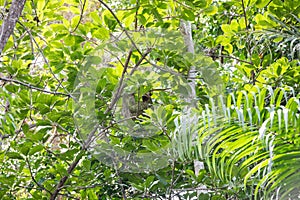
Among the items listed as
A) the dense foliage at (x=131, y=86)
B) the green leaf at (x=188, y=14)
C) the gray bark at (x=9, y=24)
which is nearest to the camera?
the gray bark at (x=9, y=24)

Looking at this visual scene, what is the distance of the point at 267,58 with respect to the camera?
74.2 inches

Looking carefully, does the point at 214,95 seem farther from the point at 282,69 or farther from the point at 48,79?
the point at 48,79

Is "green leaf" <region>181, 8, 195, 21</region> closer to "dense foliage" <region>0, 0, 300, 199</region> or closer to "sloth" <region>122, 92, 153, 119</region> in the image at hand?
"dense foliage" <region>0, 0, 300, 199</region>

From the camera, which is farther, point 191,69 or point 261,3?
point 261,3

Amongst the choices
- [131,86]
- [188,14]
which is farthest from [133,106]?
[188,14]

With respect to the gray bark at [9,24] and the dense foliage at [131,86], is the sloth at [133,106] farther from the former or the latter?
the gray bark at [9,24]

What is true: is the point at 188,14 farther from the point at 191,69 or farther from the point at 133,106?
the point at 133,106

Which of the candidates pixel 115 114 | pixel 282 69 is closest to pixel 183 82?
pixel 115 114

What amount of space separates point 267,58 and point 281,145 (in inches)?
33.9

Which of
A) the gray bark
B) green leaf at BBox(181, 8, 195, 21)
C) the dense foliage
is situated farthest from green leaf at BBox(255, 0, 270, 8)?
the gray bark

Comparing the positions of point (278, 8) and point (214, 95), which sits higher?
point (278, 8)

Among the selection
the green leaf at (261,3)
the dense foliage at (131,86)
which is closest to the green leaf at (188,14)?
the dense foliage at (131,86)

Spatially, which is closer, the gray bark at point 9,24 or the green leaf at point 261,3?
the gray bark at point 9,24

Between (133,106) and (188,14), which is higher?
(188,14)
